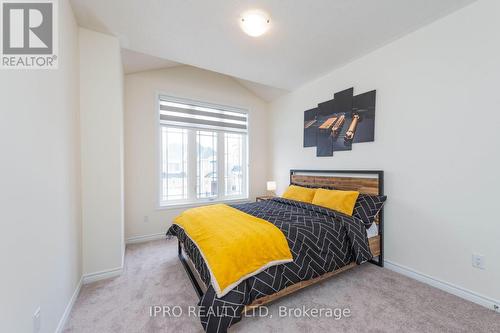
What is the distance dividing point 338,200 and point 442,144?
116 cm

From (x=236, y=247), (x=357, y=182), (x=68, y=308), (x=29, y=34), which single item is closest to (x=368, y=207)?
(x=357, y=182)

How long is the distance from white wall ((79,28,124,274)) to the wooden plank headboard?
2.79m

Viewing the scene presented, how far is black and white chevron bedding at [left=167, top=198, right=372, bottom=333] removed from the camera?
1344 millimetres

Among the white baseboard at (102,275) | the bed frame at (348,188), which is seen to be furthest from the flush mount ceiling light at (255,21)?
the white baseboard at (102,275)

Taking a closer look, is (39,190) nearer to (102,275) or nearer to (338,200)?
(102,275)

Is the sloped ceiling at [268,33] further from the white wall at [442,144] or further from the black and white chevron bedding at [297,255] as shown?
the black and white chevron bedding at [297,255]

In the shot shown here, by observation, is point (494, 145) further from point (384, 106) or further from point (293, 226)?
point (293, 226)

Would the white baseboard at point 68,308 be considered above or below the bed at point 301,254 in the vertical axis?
below

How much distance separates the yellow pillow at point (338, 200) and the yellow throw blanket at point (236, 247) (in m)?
1.03

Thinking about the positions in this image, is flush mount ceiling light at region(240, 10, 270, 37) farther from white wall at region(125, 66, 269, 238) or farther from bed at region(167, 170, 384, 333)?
bed at region(167, 170, 384, 333)

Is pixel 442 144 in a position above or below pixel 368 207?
above

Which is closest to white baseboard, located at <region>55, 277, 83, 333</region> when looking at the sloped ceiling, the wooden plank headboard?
the sloped ceiling

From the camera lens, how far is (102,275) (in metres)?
2.12

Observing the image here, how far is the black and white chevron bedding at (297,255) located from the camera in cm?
134
